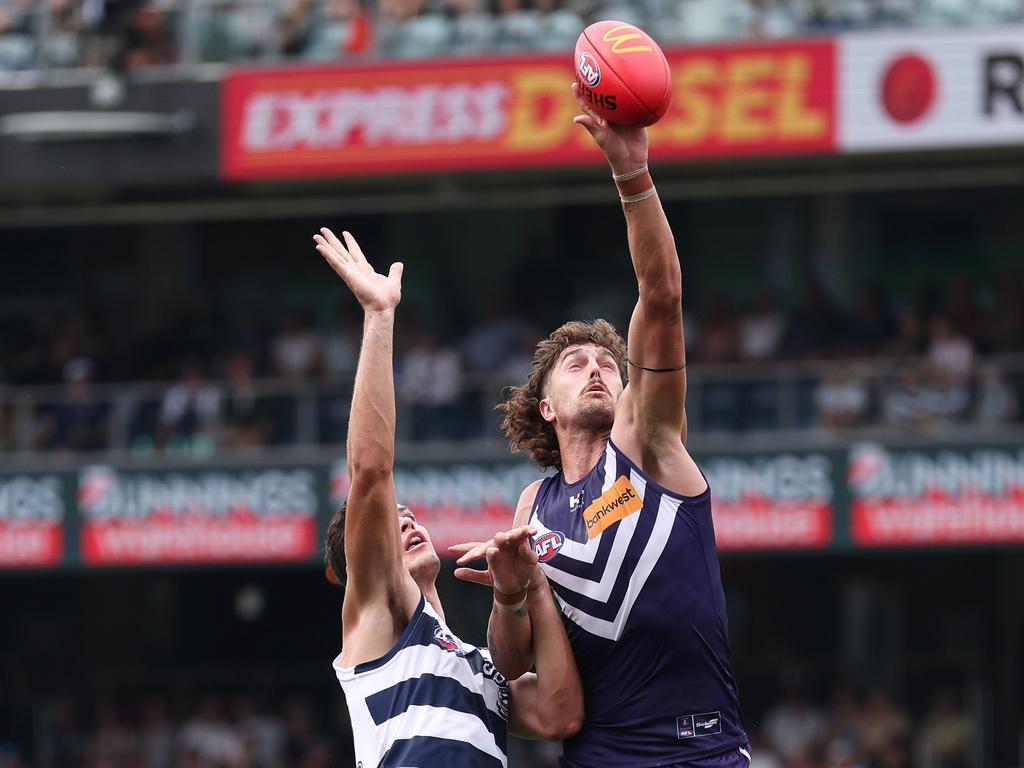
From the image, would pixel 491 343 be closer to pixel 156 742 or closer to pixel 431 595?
pixel 156 742

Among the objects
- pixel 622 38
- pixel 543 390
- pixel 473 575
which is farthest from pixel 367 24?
pixel 473 575

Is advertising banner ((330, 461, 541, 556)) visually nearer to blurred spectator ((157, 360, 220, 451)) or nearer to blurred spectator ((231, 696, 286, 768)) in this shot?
blurred spectator ((157, 360, 220, 451))

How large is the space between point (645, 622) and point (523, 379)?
11.0m

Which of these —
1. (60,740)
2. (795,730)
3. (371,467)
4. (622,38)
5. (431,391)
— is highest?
(622,38)

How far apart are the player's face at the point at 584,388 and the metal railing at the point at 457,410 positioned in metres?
9.87

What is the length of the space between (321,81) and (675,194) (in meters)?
4.00

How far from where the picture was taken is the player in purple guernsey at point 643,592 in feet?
19.6

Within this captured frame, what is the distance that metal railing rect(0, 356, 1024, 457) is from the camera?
53.3ft

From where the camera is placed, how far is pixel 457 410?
1748 centimetres

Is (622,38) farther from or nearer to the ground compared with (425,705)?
farther from the ground

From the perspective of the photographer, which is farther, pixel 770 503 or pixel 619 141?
pixel 770 503

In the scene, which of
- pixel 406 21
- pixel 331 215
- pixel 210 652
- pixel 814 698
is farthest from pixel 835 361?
pixel 210 652

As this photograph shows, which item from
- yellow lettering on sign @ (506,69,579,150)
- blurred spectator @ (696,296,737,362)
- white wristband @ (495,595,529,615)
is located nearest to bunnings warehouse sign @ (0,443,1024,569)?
blurred spectator @ (696,296,737,362)

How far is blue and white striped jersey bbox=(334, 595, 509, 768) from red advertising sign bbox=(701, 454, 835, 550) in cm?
1015
